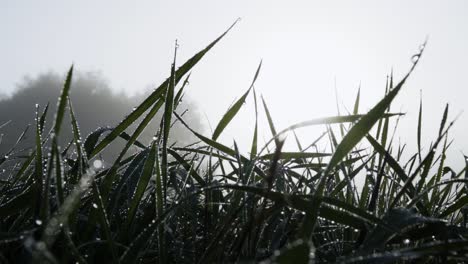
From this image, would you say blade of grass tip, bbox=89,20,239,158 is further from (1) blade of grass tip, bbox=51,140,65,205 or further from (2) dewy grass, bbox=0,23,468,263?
(1) blade of grass tip, bbox=51,140,65,205

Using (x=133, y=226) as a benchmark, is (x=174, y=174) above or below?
above

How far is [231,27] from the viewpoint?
2.12 ft

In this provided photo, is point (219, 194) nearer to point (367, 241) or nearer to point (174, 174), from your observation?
point (174, 174)

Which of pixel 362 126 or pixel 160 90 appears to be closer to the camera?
pixel 362 126

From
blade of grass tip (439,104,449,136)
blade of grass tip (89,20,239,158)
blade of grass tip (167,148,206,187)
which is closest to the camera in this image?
blade of grass tip (439,104,449,136)

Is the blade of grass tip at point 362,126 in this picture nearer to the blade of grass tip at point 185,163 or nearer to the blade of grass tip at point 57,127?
the blade of grass tip at point 57,127

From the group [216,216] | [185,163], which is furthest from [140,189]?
[185,163]

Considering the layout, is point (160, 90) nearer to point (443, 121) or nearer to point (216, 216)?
point (216, 216)

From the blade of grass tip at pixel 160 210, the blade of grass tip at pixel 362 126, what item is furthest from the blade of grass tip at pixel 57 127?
the blade of grass tip at pixel 362 126

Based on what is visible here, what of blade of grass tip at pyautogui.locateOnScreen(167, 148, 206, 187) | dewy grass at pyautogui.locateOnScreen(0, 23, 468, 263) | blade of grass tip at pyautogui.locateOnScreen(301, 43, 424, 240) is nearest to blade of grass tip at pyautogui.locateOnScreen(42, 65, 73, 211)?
dewy grass at pyautogui.locateOnScreen(0, 23, 468, 263)

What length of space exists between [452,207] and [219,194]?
355 millimetres

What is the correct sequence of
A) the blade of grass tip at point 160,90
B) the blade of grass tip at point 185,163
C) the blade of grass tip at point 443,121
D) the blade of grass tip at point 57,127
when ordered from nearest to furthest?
the blade of grass tip at point 57,127 → the blade of grass tip at point 443,121 → the blade of grass tip at point 160,90 → the blade of grass tip at point 185,163

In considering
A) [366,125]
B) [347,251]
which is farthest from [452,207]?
[366,125]

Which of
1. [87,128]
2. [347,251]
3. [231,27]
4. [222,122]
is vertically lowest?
[347,251]
